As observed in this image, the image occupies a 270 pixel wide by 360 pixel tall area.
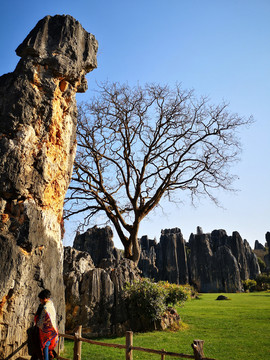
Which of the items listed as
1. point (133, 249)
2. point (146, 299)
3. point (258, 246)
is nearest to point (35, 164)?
point (146, 299)

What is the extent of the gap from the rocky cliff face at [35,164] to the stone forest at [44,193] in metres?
0.02

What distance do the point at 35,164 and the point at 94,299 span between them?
5977 mm

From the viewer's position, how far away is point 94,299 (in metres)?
10.4

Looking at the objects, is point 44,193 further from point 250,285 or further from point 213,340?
point 250,285

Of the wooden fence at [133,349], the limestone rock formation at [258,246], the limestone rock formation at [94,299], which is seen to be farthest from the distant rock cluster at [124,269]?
the limestone rock formation at [258,246]

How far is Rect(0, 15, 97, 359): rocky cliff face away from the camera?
6.27 meters

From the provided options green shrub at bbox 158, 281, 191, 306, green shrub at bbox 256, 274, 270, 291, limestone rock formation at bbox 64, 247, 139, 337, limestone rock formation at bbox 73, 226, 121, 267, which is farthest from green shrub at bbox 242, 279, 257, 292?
limestone rock formation at bbox 64, 247, 139, 337

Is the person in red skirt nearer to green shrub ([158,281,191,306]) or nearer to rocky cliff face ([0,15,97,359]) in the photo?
rocky cliff face ([0,15,97,359])

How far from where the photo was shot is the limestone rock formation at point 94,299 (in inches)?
395

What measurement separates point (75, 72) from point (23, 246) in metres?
5.95

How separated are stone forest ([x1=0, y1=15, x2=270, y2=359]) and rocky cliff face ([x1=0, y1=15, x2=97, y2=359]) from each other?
0.02 m

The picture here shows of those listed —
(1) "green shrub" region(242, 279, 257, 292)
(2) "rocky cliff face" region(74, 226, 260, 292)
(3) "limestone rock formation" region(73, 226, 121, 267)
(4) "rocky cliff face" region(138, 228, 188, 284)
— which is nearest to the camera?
(1) "green shrub" region(242, 279, 257, 292)

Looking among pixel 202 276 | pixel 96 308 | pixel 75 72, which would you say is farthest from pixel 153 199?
pixel 202 276

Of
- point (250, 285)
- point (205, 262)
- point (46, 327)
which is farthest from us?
point (205, 262)
